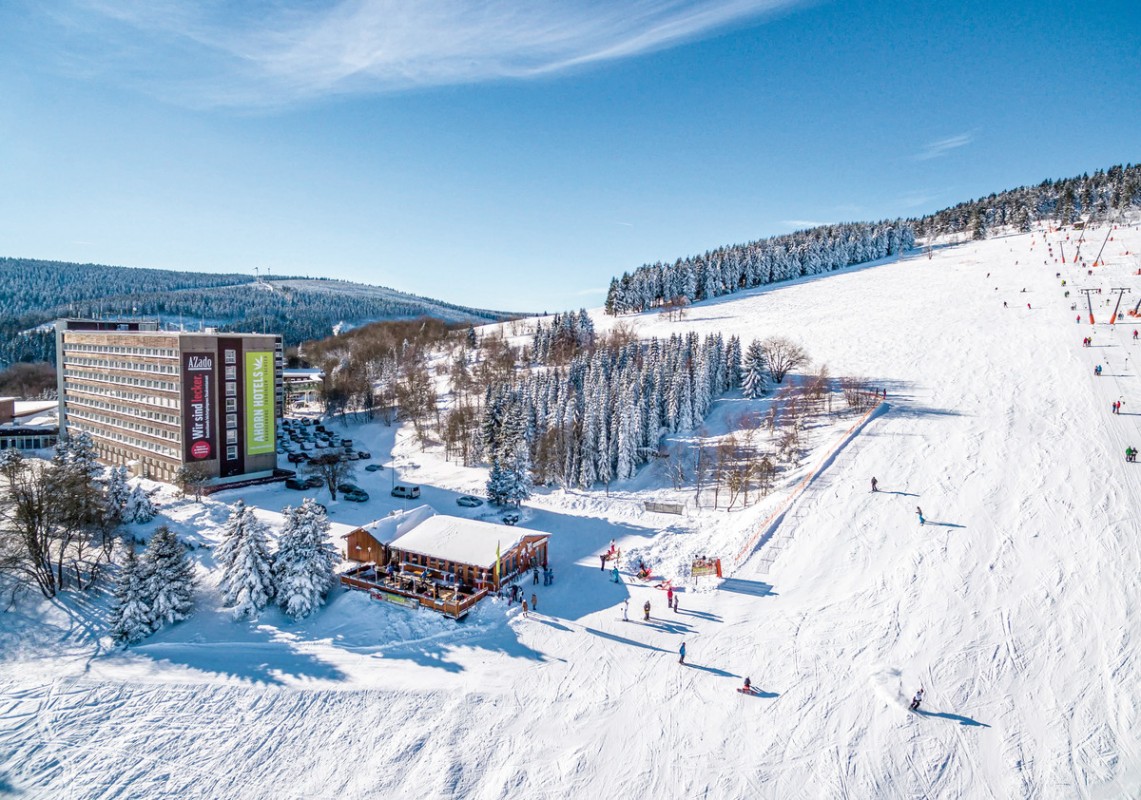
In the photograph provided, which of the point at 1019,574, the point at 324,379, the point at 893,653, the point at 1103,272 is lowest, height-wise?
the point at 893,653

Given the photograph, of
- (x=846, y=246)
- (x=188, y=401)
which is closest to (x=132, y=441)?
(x=188, y=401)

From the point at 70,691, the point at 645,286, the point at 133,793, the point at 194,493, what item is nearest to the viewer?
the point at 133,793

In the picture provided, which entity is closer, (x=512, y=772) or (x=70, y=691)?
(x=512, y=772)

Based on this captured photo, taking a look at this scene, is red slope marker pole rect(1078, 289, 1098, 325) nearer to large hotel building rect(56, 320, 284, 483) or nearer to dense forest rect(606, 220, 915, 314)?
dense forest rect(606, 220, 915, 314)

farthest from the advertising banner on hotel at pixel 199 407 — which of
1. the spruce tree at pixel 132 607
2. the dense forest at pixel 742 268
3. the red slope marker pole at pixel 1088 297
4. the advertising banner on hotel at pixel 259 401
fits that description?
the red slope marker pole at pixel 1088 297

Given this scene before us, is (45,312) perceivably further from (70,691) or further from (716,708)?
(716,708)

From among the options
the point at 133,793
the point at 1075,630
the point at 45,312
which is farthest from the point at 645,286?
the point at 45,312

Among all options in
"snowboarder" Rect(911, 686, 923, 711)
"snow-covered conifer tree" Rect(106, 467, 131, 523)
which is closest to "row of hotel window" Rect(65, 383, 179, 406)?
"snow-covered conifer tree" Rect(106, 467, 131, 523)
